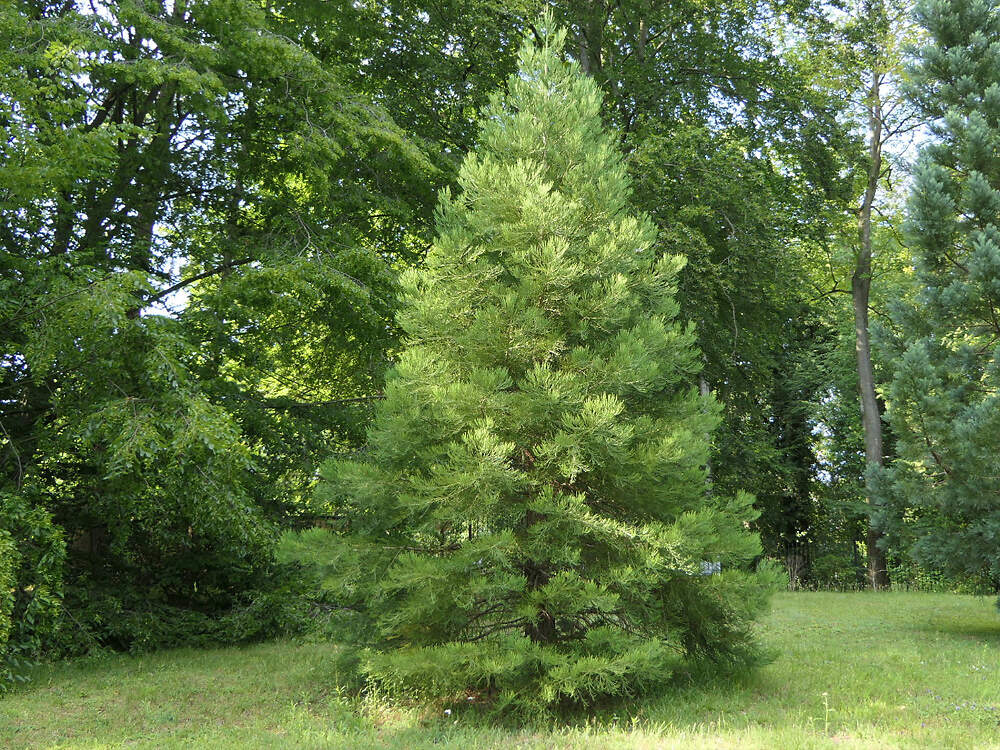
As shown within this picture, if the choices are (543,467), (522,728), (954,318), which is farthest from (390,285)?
(954,318)

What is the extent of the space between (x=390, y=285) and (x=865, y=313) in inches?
617

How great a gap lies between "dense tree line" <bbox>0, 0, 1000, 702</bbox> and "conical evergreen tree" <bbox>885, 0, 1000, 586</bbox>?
49 millimetres

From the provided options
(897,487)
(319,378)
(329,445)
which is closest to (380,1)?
(319,378)

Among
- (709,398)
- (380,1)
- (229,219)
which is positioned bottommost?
(709,398)

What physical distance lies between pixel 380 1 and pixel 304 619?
11.8 metres

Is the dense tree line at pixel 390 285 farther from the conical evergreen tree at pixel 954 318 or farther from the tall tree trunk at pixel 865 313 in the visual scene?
the tall tree trunk at pixel 865 313

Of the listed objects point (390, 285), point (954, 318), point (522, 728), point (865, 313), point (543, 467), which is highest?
point (865, 313)

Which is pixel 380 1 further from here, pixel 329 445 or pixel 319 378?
pixel 329 445

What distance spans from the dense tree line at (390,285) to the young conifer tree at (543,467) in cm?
5

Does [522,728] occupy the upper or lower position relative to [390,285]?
lower

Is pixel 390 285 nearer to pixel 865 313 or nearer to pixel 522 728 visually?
pixel 522 728

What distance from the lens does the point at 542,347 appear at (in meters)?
7.36

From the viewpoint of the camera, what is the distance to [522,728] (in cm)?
662

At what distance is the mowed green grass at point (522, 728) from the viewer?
5.98 m
